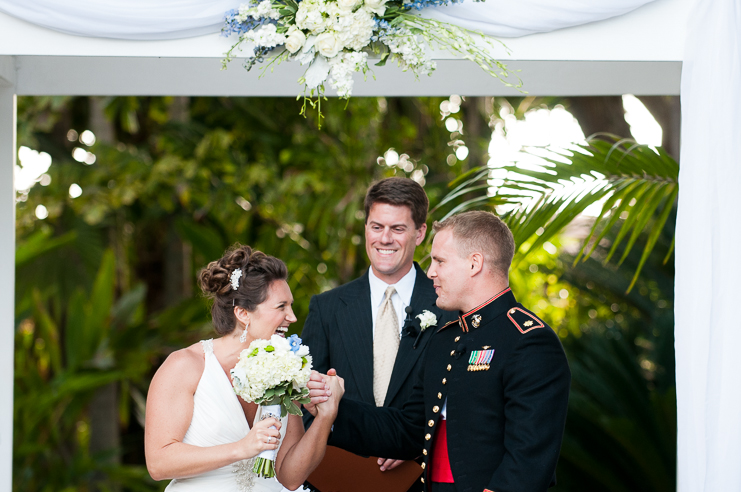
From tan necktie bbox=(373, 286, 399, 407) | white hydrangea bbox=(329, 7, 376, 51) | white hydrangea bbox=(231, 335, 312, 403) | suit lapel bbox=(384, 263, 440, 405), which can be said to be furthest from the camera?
tan necktie bbox=(373, 286, 399, 407)

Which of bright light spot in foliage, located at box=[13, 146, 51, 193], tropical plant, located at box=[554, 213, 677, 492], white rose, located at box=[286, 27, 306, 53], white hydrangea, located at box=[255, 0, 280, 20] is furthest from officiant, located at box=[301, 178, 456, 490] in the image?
bright light spot in foliage, located at box=[13, 146, 51, 193]

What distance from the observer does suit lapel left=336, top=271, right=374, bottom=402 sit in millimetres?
3195

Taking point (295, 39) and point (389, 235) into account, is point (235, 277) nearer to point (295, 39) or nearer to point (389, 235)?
point (389, 235)

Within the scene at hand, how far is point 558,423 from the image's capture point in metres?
2.25

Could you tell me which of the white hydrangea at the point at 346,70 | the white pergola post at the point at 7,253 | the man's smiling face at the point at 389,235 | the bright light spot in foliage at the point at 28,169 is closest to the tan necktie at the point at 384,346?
the man's smiling face at the point at 389,235

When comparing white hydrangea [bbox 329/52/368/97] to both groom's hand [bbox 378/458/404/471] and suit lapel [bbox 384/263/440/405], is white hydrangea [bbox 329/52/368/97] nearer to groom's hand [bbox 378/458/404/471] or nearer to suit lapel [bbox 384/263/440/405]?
suit lapel [bbox 384/263/440/405]

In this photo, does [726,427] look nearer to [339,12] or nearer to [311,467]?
[311,467]

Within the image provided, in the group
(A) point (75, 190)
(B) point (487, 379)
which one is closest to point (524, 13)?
(B) point (487, 379)

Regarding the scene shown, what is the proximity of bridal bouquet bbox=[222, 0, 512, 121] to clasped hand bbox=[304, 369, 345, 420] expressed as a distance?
107 centimetres

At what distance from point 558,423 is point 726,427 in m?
0.73

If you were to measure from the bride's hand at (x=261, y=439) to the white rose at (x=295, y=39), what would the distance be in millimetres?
1366

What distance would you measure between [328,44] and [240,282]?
994 millimetres

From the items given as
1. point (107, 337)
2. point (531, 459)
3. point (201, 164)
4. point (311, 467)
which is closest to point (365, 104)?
point (201, 164)

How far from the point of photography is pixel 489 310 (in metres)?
2.53
